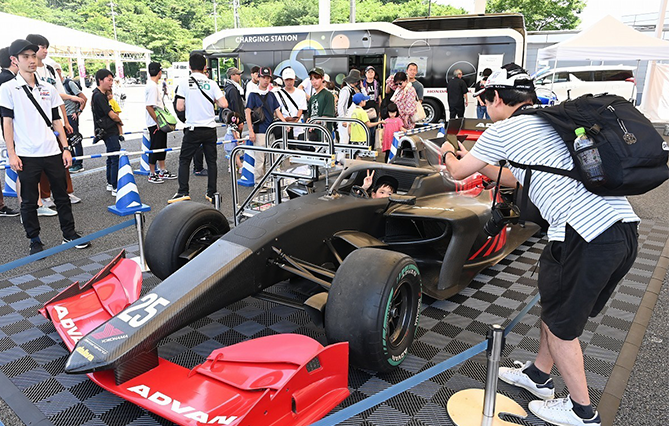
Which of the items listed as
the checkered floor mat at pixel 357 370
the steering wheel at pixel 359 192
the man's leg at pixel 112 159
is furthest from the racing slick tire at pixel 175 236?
the man's leg at pixel 112 159

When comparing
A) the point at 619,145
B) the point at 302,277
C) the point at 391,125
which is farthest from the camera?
the point at 391,125

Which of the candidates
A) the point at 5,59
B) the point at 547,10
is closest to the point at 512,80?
the point at 5,59

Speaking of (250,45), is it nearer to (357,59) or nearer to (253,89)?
(357,59)

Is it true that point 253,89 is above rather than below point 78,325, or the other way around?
above

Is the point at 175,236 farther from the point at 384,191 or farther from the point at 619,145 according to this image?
the point at 619,145

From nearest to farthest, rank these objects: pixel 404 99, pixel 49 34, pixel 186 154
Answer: pixel 186 154, pixel 404 99, pixel 49 34

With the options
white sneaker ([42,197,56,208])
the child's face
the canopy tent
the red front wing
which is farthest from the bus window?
the red front wing

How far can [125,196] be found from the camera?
596 cm

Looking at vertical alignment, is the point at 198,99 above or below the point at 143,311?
above

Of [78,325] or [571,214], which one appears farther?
[78,325]

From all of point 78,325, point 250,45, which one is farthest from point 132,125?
point 78,325

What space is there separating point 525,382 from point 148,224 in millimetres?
4495

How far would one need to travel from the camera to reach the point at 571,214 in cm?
209

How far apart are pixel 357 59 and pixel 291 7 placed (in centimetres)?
4190
